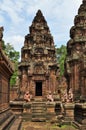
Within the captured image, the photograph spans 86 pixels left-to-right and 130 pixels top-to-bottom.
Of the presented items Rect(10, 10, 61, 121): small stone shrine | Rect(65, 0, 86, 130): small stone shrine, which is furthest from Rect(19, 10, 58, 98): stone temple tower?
Rect(65, 0, 86, 130): small stone shrine

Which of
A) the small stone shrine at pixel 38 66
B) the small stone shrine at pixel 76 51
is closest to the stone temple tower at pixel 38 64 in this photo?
the small stone shrine at pixel 38 66

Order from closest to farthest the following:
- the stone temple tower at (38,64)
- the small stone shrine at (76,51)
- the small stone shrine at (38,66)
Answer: the small stone shrine at (76,51)
the small stone shrine at (38,66)
the stone temple tower at (38,64)

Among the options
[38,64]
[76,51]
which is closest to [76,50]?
[76,51]

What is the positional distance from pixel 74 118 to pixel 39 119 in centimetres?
235

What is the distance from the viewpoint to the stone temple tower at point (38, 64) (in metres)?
21.8

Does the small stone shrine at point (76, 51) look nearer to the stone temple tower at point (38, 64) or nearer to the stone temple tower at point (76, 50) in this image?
the stone temple tower at point (76, 50)

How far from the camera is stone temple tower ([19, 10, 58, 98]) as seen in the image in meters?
21.8

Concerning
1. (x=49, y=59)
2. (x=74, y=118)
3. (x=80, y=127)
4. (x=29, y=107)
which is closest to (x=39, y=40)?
(x=49, y=59)

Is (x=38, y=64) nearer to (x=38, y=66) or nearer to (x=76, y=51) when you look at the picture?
(x=38, y=66)

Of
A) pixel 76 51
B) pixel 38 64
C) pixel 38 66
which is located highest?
pixel 76 51

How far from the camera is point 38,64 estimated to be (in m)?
21.8

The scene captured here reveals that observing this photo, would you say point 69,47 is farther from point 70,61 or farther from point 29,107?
point 29,107

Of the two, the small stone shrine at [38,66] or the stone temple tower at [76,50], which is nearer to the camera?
the stone temple tower at [76,50]

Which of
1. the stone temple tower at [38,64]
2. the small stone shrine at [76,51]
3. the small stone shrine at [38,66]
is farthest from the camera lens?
the stone temple tower at [38,64]
